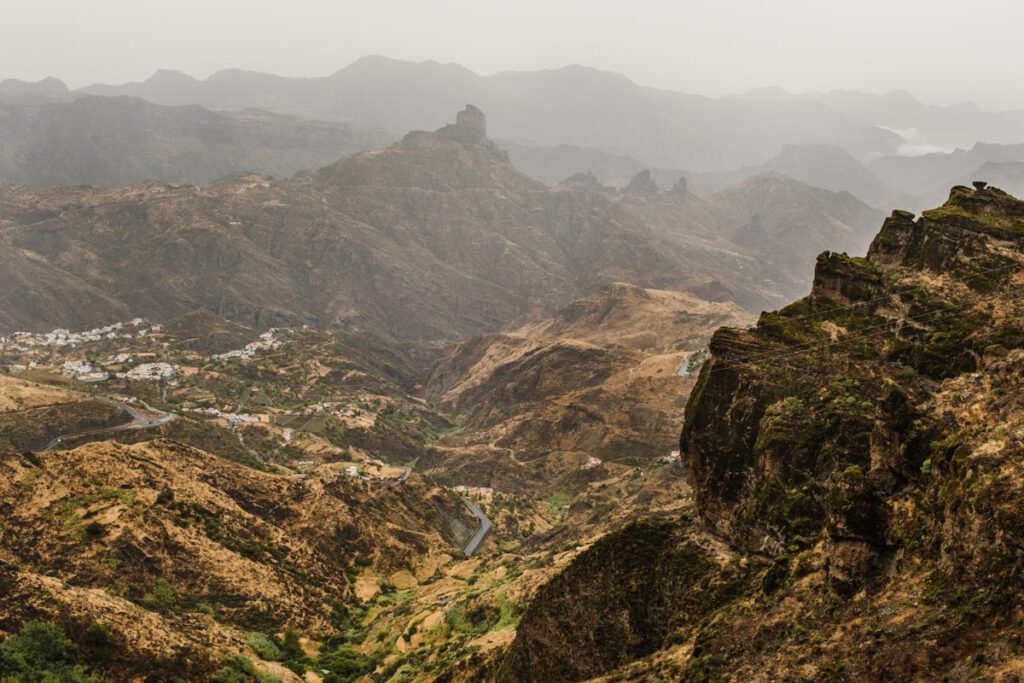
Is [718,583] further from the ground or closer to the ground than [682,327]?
further from the ground

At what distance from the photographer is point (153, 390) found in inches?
5413

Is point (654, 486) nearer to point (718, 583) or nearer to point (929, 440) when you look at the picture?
point (718, 583)

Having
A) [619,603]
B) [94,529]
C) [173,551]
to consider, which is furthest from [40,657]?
[619,603]

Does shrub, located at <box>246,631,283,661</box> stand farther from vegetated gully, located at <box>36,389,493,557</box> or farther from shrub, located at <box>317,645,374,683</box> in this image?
vegetated gully, located at <box>36,389,493,557</box>

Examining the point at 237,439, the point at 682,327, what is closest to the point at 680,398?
the point at 682,327

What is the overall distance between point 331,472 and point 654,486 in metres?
43.4

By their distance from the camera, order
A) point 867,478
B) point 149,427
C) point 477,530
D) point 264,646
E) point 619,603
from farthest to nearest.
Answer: point 149,427 → point 477,530 → point 264,646 → point 619,603 → point 867,478

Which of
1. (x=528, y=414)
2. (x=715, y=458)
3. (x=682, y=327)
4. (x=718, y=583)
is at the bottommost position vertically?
(x=528, y=414)

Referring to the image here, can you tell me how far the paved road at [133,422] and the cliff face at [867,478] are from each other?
8670cm

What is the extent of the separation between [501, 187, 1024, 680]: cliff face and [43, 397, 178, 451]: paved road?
3413 inches

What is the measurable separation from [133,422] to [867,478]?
358ft

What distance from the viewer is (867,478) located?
65.3 feet

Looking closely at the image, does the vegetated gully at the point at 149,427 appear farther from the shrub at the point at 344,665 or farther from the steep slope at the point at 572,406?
the shrub at the point at 344,665

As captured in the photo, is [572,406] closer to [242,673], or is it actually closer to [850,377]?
[242,673]
